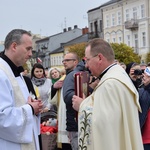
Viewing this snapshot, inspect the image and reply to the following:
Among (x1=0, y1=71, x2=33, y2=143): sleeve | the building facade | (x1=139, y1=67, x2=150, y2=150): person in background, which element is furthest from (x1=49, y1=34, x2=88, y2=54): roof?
(x1=0, y1=71, x2=33, y2=143): sleeve

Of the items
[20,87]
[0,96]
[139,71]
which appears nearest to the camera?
[0,96]

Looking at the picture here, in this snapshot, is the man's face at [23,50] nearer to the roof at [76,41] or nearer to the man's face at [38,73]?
the man's face at [38,73]

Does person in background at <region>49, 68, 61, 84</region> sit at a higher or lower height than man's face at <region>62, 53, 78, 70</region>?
lower

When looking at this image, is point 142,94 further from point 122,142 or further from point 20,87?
point 20,87

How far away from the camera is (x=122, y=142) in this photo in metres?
3.29

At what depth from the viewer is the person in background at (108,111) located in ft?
10.5

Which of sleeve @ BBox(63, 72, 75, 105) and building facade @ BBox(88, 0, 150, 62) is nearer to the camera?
sleeve @ BBox(63, 72, 75, 105)

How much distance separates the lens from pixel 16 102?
136 inches

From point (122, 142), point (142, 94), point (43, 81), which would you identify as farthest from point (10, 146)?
point (43, 81)

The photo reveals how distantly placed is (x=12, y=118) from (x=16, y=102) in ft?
0.90

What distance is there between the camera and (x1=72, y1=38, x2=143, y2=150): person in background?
320 centimetres

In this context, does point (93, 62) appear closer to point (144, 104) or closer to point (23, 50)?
point (23, 50)

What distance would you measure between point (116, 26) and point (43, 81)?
47.4m

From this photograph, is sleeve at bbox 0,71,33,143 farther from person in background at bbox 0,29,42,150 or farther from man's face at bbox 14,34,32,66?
man's face at bbox 14,34,32,66
